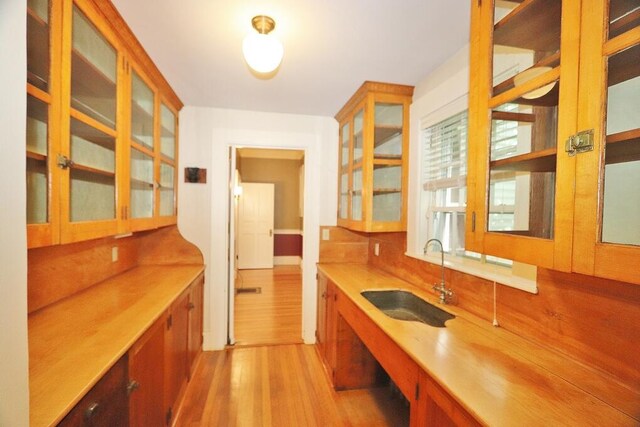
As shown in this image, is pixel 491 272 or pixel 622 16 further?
pixel 491 272

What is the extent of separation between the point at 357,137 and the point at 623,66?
71.2 inches

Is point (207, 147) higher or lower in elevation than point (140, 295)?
higher

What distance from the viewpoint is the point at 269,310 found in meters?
3.71

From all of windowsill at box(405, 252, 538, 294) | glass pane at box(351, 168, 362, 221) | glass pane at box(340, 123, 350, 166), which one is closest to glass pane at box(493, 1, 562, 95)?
windowsill at box(405, 252, 538, 294)

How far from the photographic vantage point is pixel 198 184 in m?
2.69

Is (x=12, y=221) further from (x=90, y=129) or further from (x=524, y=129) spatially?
(x=524, y=129)

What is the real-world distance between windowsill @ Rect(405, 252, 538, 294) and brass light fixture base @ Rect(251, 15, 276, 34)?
1691 millimetres

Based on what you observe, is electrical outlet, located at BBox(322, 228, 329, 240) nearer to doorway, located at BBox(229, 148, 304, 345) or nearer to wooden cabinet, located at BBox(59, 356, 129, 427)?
wooden cabinet, located at BBox(59, 356, 129, 427)

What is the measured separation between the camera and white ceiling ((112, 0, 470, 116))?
1335mm

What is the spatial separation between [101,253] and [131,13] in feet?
5.09

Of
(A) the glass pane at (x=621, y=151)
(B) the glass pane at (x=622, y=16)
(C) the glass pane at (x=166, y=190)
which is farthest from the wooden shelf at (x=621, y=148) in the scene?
(C) the glass pane at (x=166, y=190)

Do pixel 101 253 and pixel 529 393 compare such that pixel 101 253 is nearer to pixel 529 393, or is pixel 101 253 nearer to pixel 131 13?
pixel 131 13

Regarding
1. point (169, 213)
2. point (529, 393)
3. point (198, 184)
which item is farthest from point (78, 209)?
point (529, 393)

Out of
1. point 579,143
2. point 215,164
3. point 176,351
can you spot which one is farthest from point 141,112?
point 579,143
